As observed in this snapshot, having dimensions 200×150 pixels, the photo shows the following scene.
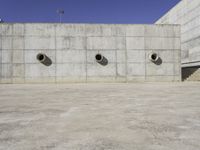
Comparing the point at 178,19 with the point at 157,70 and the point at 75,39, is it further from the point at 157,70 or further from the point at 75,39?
the point at 75,39

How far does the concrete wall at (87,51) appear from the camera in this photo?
1590cm

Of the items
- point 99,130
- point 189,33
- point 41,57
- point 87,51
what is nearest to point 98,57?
point 87,51

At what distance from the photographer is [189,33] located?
83.9 ft

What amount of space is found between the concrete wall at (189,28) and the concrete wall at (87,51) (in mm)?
8482

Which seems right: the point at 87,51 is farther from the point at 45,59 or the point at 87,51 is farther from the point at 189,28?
the point at 189,28

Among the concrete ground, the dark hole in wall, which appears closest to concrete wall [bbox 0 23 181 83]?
the dark hole in wall

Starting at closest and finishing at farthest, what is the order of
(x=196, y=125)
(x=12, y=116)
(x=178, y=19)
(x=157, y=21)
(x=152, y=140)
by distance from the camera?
1. (x=152, y=140)
2. (x=196, y=125)
3. (x=12, y=116)
4. (x=178, y=19)
5. (x=157, y=21)

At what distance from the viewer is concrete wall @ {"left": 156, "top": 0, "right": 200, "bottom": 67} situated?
2358cm

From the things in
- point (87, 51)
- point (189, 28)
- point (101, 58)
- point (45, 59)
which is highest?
point (189, 28)

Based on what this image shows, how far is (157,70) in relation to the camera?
16.7m

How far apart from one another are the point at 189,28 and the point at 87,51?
16.2 m

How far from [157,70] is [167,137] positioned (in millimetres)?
14217


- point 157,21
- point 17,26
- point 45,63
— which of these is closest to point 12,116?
point 45,63

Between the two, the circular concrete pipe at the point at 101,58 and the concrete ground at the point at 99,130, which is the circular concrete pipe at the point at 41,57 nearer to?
the circular concrete pipe at the point at 101,58
